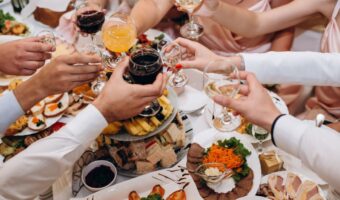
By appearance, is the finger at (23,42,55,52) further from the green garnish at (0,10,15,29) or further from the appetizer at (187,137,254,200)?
the appetizer at (187,137,254,200)

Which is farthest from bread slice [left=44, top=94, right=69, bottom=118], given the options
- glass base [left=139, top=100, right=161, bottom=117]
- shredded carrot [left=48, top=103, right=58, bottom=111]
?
glass base [left=139, top=100, right=161, bottom=117]

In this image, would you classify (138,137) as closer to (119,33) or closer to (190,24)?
(119,33)

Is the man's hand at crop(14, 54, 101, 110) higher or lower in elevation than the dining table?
higher

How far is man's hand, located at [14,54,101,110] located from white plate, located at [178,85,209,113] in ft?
1.44

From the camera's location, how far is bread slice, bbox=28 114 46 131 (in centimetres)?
172

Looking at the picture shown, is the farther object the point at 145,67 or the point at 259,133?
the point at 259,133

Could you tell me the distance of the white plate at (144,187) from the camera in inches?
57.9

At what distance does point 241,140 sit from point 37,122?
0.90 meters

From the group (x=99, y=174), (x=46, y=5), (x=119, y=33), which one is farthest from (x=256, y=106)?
(x=46, y=5)

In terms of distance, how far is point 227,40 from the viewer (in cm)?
243

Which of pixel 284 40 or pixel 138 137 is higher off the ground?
pixel 138 137

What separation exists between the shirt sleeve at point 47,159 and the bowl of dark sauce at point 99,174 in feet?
0.48

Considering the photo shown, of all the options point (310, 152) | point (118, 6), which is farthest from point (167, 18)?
point (310, 152)

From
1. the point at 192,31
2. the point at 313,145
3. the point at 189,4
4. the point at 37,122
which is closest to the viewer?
the point at 313,145
